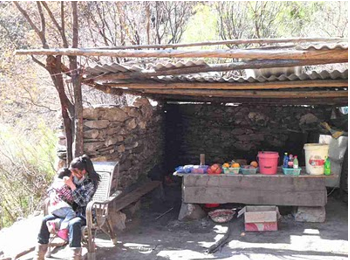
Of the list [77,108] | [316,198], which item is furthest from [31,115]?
[316,198]

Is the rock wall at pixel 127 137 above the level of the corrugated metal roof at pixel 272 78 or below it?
below

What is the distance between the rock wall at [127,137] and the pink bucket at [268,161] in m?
2.22

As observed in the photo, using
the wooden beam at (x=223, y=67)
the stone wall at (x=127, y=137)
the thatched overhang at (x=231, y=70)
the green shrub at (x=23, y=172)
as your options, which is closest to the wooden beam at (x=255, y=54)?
the thatched overhang at (x=231, y=70)

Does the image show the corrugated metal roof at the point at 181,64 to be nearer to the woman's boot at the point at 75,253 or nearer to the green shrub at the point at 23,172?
the woman's boot at the point at 75,253

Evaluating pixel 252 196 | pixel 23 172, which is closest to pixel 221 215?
pixel 252 196

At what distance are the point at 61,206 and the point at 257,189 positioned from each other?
9.72 ft

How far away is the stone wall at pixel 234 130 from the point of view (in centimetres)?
871

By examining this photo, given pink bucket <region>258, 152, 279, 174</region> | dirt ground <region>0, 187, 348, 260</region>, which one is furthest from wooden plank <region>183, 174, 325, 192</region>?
dirt ground <region>0, 187, 348, 260</region>

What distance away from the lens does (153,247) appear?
4.85 meters

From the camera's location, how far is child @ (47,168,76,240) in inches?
157

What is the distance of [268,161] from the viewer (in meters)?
5.73

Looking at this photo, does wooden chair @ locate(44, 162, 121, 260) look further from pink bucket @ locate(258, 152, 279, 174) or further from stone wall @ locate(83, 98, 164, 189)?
pink bucket @ locate(258, 152, 279, 174)

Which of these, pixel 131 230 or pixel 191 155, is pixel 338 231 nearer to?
pixel 131 230

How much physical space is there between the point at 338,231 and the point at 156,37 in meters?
7.48
